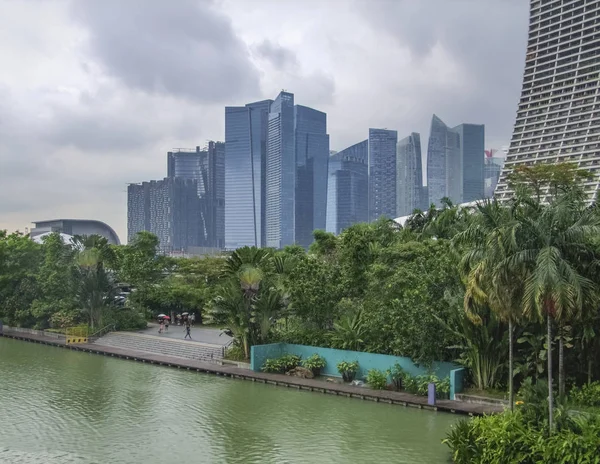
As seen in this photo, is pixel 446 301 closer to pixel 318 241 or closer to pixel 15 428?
pixel 15 428

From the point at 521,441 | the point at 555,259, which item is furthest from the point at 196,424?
the point at 555,259

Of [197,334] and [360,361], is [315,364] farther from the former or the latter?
[197,334]

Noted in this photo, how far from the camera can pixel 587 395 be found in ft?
57.4

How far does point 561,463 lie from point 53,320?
33.9m

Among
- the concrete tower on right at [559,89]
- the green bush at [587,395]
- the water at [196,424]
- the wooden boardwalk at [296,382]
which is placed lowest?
the water at [196,424]

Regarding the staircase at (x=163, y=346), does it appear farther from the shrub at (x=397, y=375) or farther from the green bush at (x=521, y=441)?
the green bush at (x=521, y=441)

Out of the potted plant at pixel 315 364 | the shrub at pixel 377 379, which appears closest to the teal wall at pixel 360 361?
the potted plant at pixel 315 364

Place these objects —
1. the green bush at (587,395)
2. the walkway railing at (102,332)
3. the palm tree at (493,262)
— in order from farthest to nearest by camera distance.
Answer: the walkway railing at (102,332)
the green bush at (587,395)
the palm tree at (493,262)

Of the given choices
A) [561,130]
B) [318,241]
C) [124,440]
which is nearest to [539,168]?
[318,241]

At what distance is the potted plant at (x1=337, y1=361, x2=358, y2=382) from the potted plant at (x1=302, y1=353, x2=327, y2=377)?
4.11 feet

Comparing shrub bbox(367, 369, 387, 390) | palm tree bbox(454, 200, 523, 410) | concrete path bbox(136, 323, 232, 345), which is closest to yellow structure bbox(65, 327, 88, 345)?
concrete path bbox(136, 323, 232, 345)

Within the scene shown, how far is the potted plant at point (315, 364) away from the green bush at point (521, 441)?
10.9m

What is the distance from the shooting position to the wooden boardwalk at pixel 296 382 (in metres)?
19.8

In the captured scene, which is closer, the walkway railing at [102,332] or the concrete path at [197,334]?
the concrete path at [197,334]
